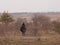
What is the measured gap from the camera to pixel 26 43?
2177 cm

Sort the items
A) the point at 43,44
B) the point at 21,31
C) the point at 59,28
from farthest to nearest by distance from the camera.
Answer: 1. the point at 59,28
2. the point at 21,31
3. the point at 43,44

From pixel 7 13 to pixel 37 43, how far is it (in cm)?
1581

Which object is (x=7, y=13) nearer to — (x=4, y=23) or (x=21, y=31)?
(x=4, y=23)

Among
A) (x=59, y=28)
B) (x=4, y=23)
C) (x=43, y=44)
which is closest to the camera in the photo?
(x=43, y=44)

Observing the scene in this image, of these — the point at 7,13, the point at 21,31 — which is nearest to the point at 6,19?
the point at 7,13

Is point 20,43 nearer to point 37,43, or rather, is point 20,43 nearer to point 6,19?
point 37,43

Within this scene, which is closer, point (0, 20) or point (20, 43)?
point (20, 43)

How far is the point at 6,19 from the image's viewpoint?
36125 mm

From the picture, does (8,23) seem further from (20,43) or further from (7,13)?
(20,43)

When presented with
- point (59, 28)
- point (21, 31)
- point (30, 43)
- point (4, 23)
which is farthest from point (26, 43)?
point (4, 23)

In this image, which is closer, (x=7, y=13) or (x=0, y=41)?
(x=0, y=41)

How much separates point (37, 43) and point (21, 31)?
27.2ft

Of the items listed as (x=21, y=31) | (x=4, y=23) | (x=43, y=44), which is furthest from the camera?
(x=4, y=23)

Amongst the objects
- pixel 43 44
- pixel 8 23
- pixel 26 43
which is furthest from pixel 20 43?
pixel 8 23
